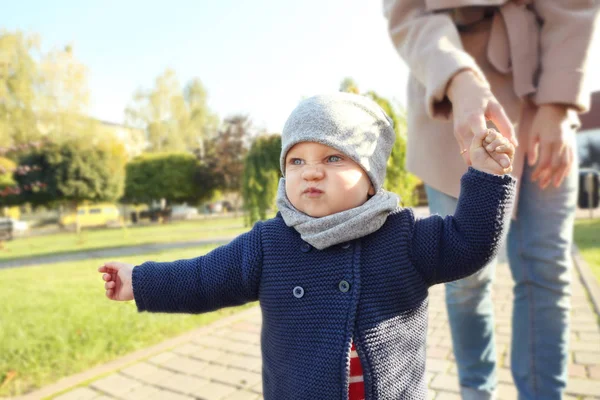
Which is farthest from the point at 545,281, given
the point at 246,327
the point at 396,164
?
the point at 396,164

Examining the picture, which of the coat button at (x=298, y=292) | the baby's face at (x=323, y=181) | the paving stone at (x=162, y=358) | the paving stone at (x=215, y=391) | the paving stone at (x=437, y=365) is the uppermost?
the baby's face at (x=323, y=181)

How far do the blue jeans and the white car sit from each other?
3236 cm

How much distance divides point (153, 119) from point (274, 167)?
106ft

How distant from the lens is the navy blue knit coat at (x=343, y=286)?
3.78 feet

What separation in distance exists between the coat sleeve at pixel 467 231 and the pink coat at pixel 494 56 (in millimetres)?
466

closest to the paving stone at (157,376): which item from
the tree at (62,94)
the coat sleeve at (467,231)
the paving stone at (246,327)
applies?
the paving stone at (246,327)

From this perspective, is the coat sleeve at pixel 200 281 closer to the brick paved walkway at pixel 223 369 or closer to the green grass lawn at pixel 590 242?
the brick paved walkway at pixel 223 369

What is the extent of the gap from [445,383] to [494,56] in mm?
1672

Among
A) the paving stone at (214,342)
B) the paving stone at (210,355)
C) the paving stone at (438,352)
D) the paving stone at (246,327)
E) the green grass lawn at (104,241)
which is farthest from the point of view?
the green grass lawn at (104,241)

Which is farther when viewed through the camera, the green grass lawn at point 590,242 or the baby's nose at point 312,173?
the green grass lawn at point 590,242

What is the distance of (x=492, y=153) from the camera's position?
1122mm

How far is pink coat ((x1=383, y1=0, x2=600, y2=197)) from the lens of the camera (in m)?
1.57

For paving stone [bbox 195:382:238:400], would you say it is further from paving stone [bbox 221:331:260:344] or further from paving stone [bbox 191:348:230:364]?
paving stone [bbox 221:331:260:344]

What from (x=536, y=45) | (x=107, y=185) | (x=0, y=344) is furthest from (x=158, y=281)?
(x=107, y=185)
